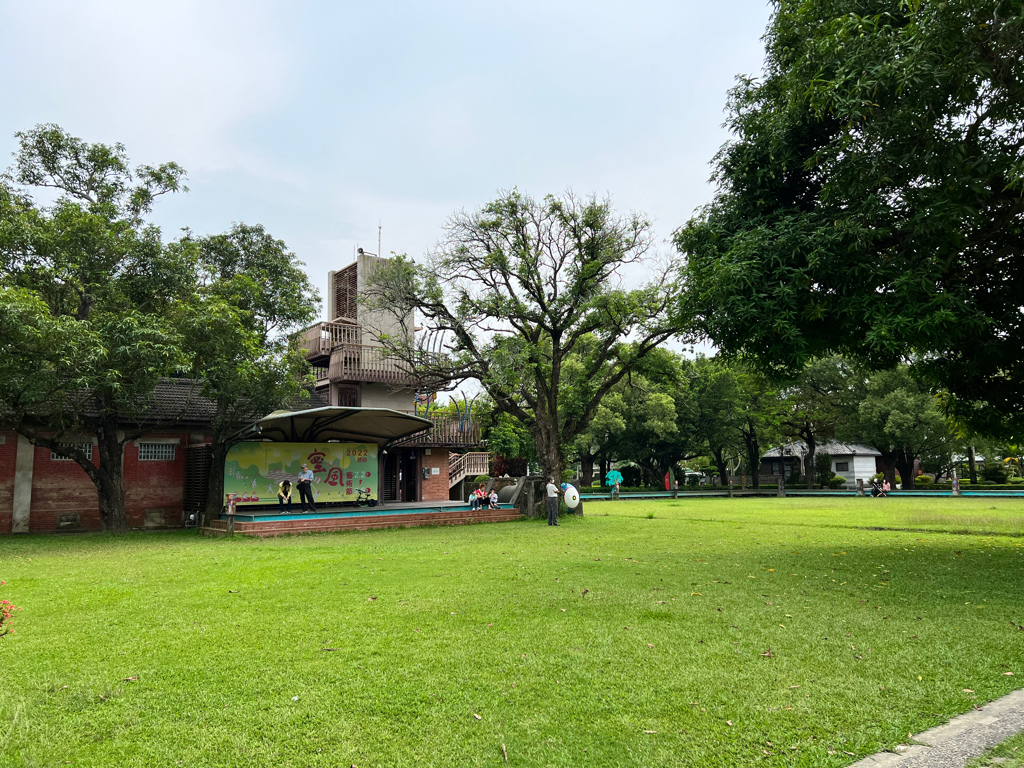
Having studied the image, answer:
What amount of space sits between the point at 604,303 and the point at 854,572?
1192 cm

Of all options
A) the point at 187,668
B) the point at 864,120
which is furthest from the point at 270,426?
the point at 864,120

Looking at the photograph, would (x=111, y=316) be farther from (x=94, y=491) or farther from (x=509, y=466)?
(x=509, y=466)

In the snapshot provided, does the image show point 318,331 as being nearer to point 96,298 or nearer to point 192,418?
point 192,418

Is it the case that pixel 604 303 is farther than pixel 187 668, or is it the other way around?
pixel 604 303

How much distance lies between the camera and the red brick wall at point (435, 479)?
28.6 metres

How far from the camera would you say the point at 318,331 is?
27250 millimetres

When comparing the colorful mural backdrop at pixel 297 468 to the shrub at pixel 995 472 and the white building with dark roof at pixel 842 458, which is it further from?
the shrub at pixel 995 472

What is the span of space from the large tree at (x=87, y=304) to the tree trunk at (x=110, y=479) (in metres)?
0.03

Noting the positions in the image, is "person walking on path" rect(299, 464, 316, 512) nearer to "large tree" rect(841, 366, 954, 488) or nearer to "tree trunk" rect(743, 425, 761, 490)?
"tree trunk" rect(743, 425, 761, 490)

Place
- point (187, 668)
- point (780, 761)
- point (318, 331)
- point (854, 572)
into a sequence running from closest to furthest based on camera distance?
point (780, 761) → point (187, 668) → point (854, 572) → point (318, 331)

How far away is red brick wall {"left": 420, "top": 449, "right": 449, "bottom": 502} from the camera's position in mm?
28641

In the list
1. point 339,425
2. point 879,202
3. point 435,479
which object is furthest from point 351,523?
point 879,202

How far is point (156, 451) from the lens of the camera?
838 inches

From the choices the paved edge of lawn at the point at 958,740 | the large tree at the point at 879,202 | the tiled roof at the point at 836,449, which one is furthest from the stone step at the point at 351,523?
the tiled roof at the point at 836,449
